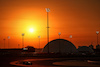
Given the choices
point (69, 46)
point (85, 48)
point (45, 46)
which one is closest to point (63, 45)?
point (69, 46)

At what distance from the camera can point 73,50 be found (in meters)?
109

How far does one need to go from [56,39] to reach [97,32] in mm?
24252

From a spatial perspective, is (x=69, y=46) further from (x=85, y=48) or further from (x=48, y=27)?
(x=48, y=27)

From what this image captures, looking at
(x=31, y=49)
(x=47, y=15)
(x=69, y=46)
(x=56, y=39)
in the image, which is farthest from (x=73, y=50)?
(x=47, y=15)

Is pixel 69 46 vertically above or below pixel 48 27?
below

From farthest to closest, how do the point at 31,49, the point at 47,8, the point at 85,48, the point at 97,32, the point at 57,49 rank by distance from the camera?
1. the point at 85,48
2. the point at 31,49
3. the point at 57,49
4. the point at 97,32
5. the point at 47,8

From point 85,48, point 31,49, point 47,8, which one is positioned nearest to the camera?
point 47,8

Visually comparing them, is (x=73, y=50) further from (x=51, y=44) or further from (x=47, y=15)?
(x=47, y=15)

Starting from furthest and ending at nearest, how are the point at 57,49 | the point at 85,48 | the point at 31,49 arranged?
the point at 85,48
the point at 31,49
the point at 57,49

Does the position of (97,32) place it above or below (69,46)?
above

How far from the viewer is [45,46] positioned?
111m

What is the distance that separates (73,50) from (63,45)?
6.12m

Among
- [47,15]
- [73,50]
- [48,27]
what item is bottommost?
[73,50]

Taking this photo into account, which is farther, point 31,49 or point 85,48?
point 85,48
